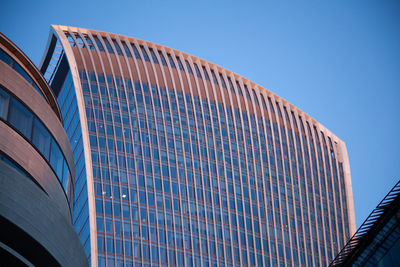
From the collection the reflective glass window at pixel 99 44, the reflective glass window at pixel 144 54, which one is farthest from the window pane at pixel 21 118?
the reflective glass window at pixel 144 54

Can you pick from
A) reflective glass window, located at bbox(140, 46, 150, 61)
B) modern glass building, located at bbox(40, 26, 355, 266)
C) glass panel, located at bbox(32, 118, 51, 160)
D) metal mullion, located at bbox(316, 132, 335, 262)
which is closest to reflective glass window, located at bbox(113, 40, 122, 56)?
modern glass building, located at bbox(40, 26, 355, 266)

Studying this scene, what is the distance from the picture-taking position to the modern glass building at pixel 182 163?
102m

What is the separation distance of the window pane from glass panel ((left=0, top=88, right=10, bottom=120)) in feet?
1.39

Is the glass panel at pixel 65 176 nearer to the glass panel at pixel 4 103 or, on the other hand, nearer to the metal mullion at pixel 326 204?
the glass panel at pixel 4 103

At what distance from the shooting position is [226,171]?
11719 centimetres

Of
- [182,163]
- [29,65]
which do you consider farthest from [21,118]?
[182,163]

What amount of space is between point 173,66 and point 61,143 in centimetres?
8640

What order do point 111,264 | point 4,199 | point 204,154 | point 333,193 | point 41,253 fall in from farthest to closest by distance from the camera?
1. point 333,193
2. point 204,154
3. point 111,264
4. point 41,253
5. point 4,199

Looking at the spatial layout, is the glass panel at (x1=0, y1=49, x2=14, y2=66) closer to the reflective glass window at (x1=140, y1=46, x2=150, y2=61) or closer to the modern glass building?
the modern glass building

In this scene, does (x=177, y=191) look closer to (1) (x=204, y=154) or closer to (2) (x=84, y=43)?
(1) (x=204, y=154)

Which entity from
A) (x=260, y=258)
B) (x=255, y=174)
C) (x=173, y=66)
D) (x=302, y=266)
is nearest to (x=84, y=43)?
(x=173, y=66)

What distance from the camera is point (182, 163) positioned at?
369 ft

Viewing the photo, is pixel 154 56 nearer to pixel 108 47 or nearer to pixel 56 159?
pixel 108 47

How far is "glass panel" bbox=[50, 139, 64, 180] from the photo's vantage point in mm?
34562
